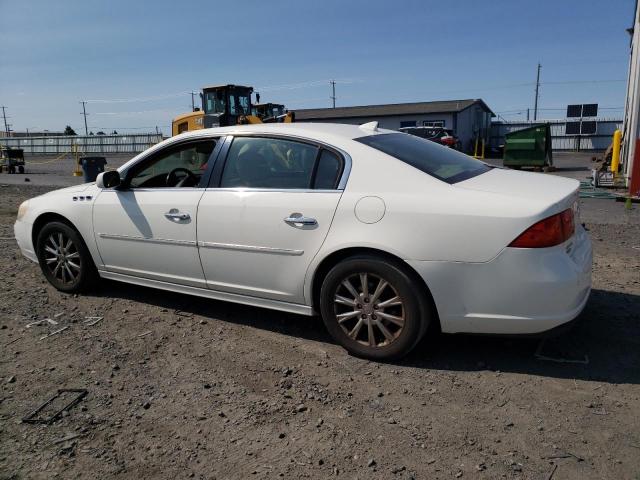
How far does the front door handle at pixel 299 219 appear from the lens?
11.3 feet

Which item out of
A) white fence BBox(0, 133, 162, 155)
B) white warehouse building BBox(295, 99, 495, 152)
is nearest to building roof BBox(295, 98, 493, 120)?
white warehouse building BBox(295, 99, 495, 152)

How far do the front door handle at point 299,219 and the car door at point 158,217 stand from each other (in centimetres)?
84

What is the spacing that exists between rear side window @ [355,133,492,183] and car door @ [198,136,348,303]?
14.4 inches

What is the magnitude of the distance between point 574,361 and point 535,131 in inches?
702

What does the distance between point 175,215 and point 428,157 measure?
1948mm

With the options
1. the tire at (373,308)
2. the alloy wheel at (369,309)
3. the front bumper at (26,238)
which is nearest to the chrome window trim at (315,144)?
the tire at (373,308)

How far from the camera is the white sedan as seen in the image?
117 inches

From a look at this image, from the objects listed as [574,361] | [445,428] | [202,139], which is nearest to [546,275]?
[574,361]

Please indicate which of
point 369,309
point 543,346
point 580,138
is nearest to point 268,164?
point 369,309

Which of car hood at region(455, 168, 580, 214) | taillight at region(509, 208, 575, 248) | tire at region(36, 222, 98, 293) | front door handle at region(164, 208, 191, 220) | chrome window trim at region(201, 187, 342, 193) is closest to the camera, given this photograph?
taillight at region(509, 208, 575, 248)

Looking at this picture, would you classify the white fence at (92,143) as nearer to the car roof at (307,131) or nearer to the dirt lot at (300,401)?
the car roof at (307,131)

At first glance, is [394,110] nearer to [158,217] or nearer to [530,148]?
[530,148]

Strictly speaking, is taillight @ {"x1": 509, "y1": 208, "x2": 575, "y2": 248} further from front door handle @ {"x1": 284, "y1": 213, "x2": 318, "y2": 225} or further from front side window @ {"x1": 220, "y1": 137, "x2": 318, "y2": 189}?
front side window @ {"x1": 220, "y1": 137, "x2": 318, "y2": 189}

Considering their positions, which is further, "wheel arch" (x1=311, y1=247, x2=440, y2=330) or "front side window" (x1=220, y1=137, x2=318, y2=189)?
"front side window" (x1=220, y1=137, x2=318, y2=189)
